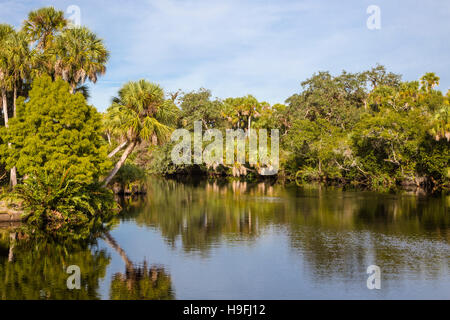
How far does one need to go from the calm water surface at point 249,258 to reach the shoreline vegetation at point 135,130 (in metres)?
3.41

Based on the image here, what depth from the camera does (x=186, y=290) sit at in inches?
489

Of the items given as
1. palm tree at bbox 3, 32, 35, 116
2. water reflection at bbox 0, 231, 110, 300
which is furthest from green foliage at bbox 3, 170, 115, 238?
palm tree at bbox 3, 32, 35, 116

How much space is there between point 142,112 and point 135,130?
1.32m

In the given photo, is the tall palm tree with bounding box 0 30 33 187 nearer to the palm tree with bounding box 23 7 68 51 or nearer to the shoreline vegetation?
the shoreline vegetation

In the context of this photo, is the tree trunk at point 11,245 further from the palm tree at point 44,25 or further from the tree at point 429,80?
the tree at point 429,80

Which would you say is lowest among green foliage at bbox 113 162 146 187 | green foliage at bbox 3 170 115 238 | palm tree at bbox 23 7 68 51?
green foliage at bbox 3 170 115 238

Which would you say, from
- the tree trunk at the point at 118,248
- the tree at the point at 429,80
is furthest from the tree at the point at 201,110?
the tree trunk at the point at 118,248

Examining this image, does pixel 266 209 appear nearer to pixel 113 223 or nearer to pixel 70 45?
pixel 113 223

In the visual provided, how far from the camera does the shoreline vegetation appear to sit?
75.7 ft

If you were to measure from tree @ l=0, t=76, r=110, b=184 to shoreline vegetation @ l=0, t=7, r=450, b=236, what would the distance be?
59 millimetres

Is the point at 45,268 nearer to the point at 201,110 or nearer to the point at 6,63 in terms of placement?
the point at 6,63

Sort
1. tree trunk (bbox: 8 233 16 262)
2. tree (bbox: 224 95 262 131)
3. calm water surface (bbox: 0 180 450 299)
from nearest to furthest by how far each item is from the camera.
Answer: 1. calm water surface (bbox: 0 180 450 299)
2. tree trunk (bbox: 8 233 16 262)
3. tree (bbox: 224 95 262 131)

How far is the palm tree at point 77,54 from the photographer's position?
27.3 metres
